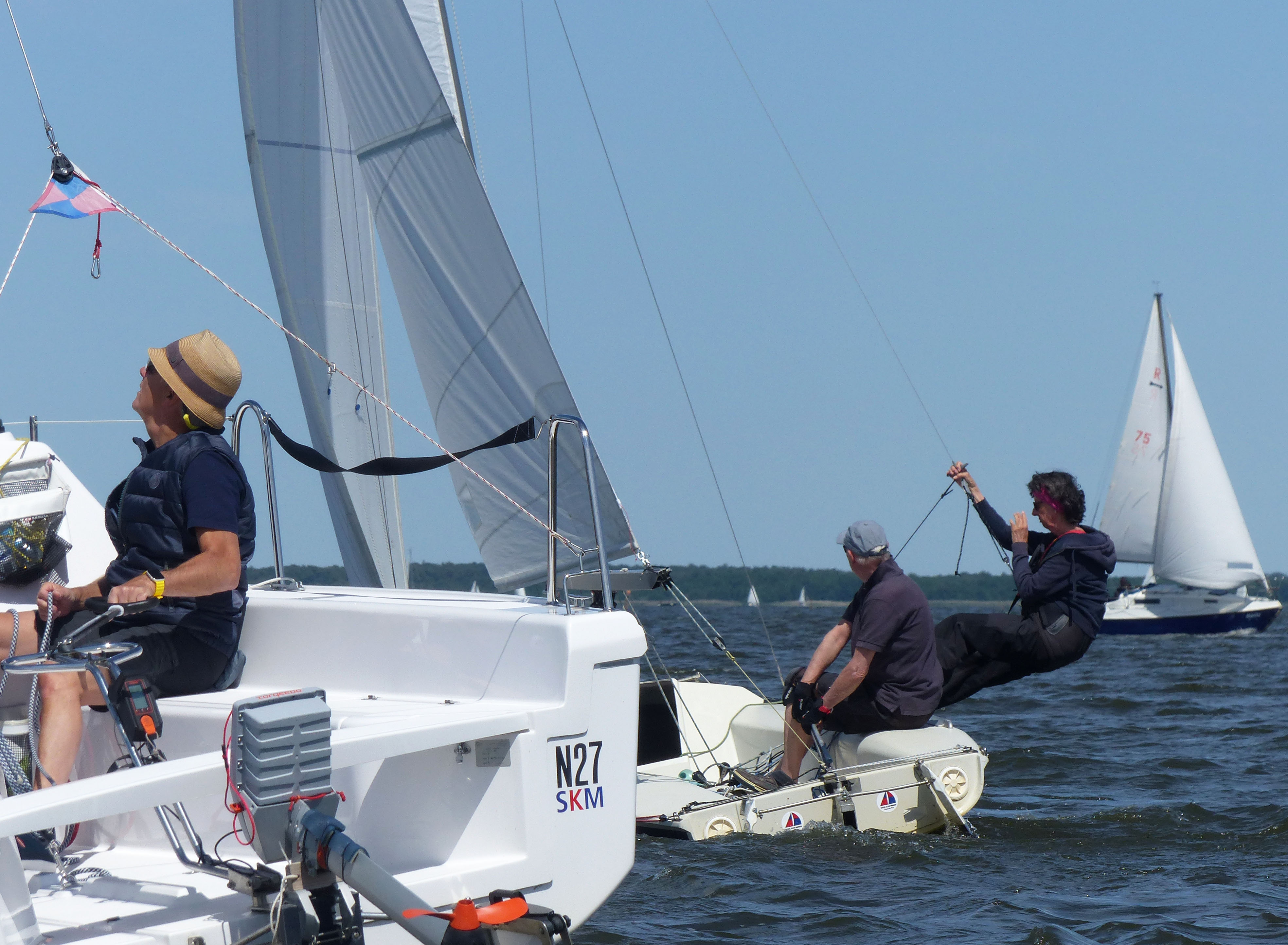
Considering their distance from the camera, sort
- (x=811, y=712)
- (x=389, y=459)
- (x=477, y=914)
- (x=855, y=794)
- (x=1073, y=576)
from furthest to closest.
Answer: (x=1073, y=576) < (x=811, y=712) < (x=855, y=794) < (x=389, y=459) < (x=477, y=914)

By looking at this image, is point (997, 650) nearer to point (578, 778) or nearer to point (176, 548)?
point (578, 778)

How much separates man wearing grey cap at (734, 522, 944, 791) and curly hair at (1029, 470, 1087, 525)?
877 mm

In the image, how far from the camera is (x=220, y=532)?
3.33 metres

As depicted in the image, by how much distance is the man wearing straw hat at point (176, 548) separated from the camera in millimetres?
3270

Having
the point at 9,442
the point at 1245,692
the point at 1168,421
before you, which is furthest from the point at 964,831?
the point at 1168,421

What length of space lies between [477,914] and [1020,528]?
476 cm

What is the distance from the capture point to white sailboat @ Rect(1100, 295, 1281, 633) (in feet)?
109

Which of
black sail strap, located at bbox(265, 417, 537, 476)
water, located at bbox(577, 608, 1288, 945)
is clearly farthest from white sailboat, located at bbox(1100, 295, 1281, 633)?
black sail strap, located at bbox(265, 417, 537, 476)

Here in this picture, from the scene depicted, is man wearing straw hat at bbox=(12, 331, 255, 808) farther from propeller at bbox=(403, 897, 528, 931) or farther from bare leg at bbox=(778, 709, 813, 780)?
bare leg at bbox=(778, 709, 813, 780)

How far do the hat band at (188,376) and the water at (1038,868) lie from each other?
207cm

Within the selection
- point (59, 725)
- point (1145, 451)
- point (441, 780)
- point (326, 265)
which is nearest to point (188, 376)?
point (59, 725)

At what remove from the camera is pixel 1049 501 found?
646 centimetres

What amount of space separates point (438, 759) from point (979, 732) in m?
7.69

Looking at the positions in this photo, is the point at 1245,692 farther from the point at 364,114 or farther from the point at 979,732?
the point at 364,114
